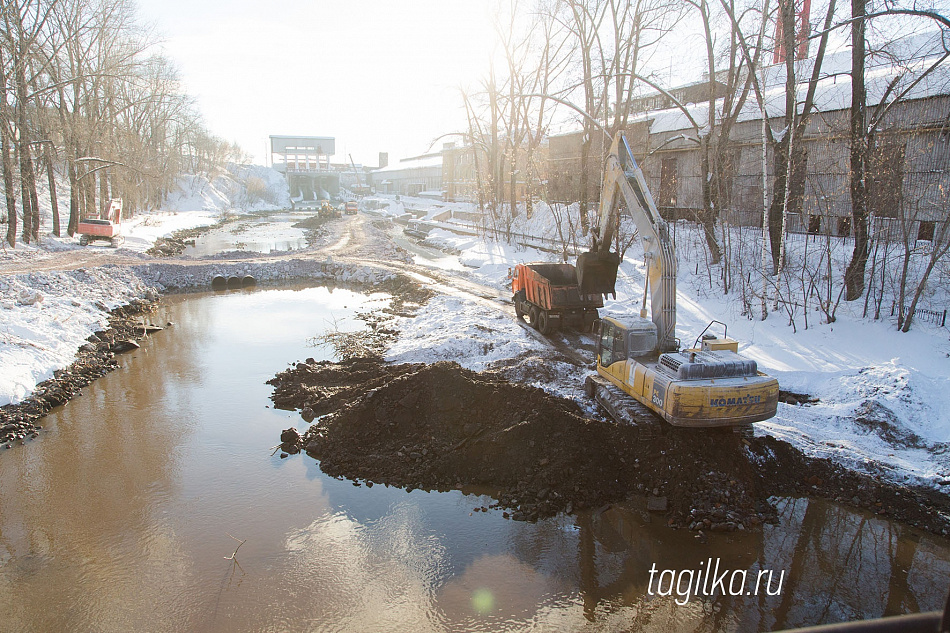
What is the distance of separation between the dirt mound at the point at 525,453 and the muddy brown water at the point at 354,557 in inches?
13.1

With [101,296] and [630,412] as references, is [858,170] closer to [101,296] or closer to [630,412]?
[630,412]

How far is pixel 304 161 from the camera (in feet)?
318

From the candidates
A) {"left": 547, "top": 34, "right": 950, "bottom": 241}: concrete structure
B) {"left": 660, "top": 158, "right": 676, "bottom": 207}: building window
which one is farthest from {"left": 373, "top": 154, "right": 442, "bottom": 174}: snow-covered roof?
{"left": 660, "top": 158, "right": 676, "bottom": 207}: building window

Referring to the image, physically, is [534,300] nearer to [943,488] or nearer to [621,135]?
[621,135]

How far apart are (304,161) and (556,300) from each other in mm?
92870

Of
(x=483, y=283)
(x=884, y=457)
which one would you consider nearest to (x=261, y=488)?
(x=884, y=457)

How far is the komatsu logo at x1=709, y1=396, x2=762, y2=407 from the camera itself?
7461 millimetres

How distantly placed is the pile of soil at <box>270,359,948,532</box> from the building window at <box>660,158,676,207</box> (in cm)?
2019

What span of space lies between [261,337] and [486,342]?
7771 mm

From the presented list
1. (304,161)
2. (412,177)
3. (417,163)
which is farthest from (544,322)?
(417,163)

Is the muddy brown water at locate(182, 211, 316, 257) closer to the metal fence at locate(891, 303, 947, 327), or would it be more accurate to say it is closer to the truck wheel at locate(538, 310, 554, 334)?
the truck wheel at locate(538, 310, 554, 334)

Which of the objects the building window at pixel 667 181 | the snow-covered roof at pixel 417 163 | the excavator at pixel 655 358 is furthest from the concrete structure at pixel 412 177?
the excavator at pixel 655 358

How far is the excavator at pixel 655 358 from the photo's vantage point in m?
7.51

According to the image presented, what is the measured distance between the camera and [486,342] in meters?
14.4
